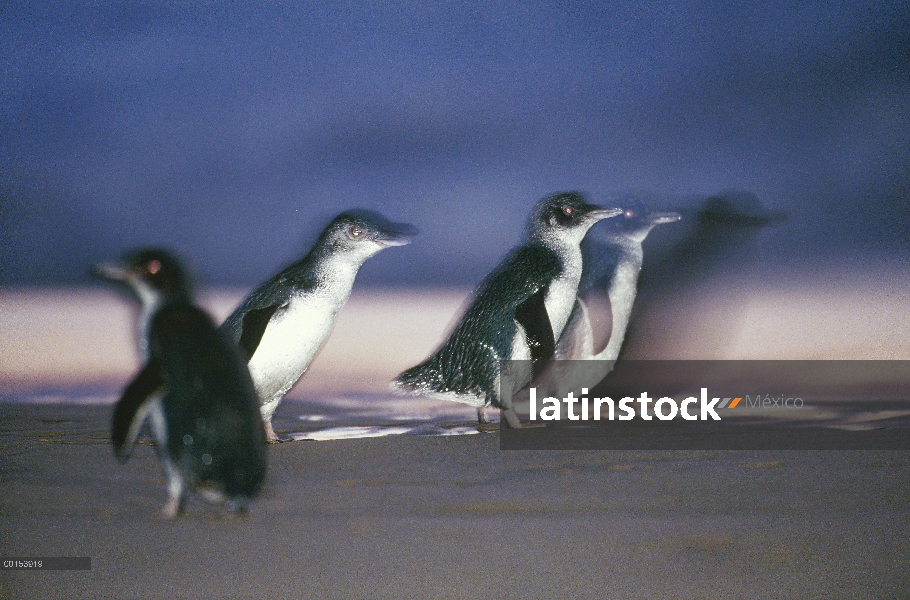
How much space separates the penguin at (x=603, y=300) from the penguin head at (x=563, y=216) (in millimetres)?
497

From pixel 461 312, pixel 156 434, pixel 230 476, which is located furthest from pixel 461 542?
pixel 461 312

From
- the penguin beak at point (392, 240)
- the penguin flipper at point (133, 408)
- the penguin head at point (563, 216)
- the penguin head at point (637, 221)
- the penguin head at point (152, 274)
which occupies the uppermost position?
the penguin head at point (637, 221)

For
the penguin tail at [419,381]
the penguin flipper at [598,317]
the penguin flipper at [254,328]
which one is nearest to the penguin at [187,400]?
the penguin flipper at [254,328]

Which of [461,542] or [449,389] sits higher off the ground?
[449,389]

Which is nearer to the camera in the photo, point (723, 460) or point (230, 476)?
point (230, 476)

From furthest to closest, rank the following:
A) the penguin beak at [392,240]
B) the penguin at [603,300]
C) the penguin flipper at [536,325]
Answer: the penguin at [603,300], the penguin flipper at [536,325], the penguin beak at [392,240]

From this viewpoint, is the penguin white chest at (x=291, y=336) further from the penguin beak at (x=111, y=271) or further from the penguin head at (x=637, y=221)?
the penguin head at (x=637, y=221)

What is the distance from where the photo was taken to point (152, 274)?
1.96m

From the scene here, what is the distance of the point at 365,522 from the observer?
6.62 feet

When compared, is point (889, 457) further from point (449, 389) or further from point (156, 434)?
point (156, 434)

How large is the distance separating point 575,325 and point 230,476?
1.94m

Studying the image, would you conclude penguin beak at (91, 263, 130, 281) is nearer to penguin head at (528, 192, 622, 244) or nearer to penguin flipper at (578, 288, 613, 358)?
penguin head at (528, 192, 622, 244)

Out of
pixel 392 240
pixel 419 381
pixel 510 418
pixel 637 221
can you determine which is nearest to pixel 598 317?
pixel 637 221

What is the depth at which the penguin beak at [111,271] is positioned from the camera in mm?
1946
